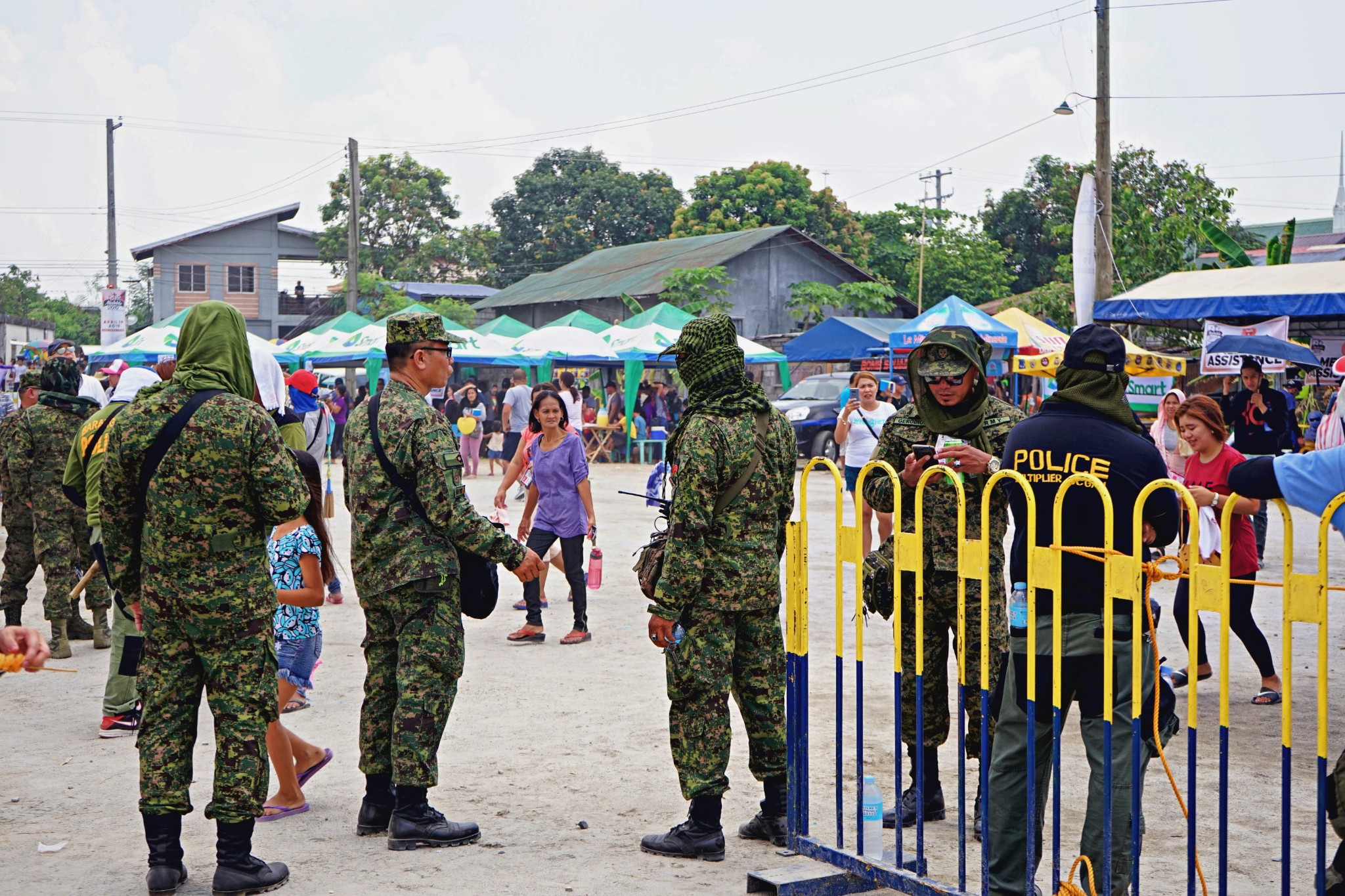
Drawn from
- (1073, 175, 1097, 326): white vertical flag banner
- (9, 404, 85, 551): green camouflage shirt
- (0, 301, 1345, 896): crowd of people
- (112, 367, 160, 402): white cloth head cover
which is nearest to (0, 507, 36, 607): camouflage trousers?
(9, 404, 85, 551): green camouflage shirt

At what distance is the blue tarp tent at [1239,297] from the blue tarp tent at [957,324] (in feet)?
26.2

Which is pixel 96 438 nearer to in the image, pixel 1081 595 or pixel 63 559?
pixel 63 559

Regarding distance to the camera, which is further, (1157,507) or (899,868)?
(899,868)

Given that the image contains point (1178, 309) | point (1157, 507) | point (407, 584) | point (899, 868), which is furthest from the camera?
point (1178, 309)

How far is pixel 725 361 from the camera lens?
465 cm

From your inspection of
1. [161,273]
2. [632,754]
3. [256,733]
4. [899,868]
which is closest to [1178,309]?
[632,754]

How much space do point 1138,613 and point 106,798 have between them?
4.33m

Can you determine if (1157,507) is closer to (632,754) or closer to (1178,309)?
(632,754)

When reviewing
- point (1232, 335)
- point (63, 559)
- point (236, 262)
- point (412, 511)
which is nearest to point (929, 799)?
point (412, 511)

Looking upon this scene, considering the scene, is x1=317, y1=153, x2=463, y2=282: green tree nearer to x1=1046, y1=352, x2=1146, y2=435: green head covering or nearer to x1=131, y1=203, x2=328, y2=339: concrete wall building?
x1=131, y1=203, x2=328, y2=339: concrete wall building

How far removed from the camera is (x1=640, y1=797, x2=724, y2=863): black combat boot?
455cm

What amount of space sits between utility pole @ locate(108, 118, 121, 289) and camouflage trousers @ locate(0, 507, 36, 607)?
30156mm

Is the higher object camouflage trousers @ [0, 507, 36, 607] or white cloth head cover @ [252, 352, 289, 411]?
white cloth head cover @ [252, 352, 289, 411]

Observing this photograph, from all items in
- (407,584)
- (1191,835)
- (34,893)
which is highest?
(407,584)
